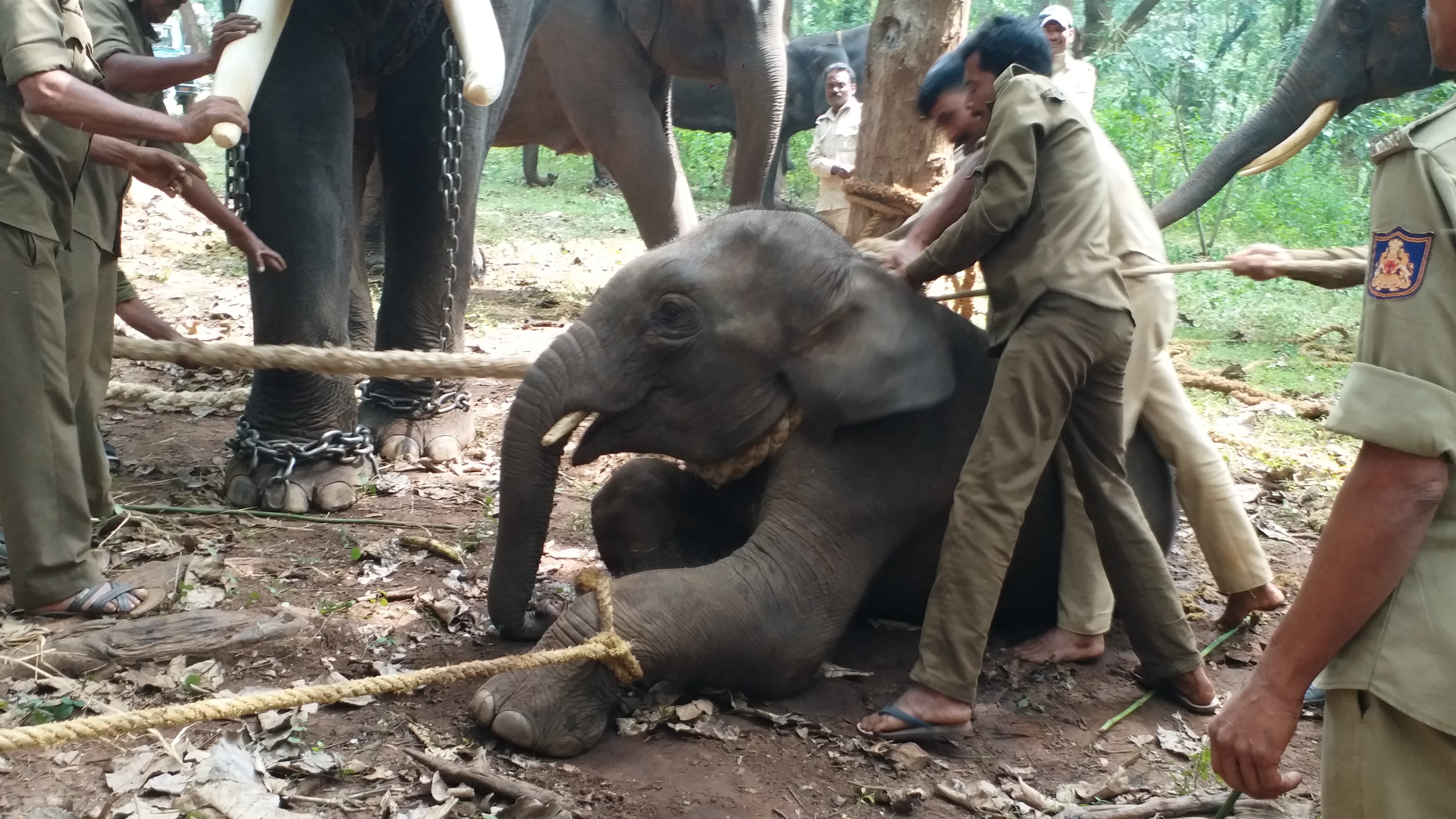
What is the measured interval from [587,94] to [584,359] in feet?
17.2

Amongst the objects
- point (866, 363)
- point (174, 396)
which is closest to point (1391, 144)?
point (866, 363)

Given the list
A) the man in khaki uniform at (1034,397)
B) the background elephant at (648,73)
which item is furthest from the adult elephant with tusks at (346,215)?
the background elephant at (648,73)

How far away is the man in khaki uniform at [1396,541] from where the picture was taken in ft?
5.34

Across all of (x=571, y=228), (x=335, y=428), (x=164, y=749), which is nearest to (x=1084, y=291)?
(x=164, y=749)

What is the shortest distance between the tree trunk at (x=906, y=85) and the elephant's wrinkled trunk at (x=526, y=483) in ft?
8.88

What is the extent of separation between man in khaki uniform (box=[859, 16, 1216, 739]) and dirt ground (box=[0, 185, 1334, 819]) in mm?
251

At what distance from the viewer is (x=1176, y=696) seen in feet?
12.4

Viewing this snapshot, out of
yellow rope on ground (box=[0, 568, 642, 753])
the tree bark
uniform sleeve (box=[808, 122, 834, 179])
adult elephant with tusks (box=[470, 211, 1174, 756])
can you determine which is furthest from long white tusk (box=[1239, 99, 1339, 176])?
the tree bark

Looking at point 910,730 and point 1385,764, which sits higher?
point 1385,764

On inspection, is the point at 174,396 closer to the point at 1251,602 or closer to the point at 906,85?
the point at 906,85

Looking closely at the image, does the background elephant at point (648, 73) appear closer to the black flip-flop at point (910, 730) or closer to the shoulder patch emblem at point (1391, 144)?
the black flip-flop at point (910, 730)

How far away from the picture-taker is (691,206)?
8.70 m

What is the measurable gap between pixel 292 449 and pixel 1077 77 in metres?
5.67

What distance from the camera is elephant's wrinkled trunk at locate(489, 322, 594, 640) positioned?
11.7ft
